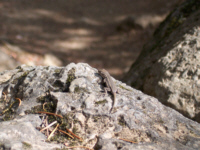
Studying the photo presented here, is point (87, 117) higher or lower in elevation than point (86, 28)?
lower

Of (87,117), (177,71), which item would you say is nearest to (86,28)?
(177,71)

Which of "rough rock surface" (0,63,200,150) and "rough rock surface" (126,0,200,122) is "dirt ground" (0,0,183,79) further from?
"rough rock surface" (0,63,200,150)

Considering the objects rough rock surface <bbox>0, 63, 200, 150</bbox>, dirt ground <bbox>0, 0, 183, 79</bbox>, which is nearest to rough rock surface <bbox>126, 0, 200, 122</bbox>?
rough rock surface <bbox>0, 63, 200, 150</bbox>

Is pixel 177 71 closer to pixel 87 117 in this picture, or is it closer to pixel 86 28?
pixel 87 117

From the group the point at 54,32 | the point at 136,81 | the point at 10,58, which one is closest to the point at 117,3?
the point at 54,32

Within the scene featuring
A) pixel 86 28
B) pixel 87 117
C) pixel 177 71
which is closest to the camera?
pixel 87 117

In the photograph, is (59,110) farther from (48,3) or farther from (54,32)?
(48,3)
